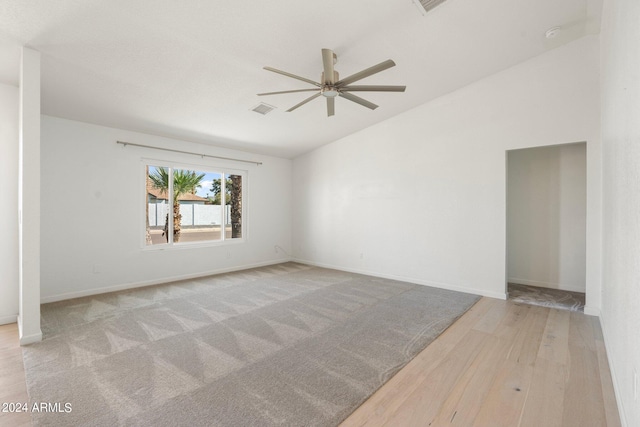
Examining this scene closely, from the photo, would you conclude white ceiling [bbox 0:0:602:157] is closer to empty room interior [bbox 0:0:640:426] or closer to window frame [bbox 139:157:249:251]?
empty room interior [bbox 0:0:640:426]

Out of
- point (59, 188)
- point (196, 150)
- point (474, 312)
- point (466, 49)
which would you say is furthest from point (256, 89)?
point (474, 312)

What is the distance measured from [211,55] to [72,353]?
313 cm

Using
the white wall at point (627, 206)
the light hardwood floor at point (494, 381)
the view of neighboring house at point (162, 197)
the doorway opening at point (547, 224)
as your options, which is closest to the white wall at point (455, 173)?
the doorway opening at point (547, 224)

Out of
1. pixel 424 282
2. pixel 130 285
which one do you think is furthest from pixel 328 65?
pixel 130 285

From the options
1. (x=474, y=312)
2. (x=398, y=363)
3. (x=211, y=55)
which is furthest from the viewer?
(x=474, y=312)

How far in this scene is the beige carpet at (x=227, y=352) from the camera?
1827mm

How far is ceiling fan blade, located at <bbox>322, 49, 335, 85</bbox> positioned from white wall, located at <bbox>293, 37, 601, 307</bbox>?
8.60 ft

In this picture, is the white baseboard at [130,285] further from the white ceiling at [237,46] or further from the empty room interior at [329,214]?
the white ceiling at [237,46]

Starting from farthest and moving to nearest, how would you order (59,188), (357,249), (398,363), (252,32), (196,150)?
(357,249), (196,150), (59,188), (252,32), (398,363)

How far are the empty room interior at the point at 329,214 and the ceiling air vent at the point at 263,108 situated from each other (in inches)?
2.4

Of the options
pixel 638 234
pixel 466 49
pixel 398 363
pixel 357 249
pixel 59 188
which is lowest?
pixel 398 363

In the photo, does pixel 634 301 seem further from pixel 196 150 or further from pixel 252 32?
pixel 196 150

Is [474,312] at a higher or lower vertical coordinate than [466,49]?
lower

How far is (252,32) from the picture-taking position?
2.73 meters
